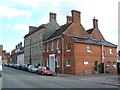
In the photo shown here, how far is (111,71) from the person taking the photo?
155 feet

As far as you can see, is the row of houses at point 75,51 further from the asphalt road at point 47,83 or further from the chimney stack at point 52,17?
the asphalt road at point 47,83

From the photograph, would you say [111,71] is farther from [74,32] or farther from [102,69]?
[74,32]

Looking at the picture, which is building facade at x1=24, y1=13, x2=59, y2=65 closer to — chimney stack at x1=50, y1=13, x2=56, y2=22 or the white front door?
chimney stack at x1=50, y1=13, x2=56, y2=22

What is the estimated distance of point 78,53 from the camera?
42938 mm

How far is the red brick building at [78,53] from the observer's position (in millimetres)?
42844

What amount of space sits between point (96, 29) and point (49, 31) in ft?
35.6

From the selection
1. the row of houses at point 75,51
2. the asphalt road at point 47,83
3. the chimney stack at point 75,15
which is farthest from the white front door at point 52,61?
the asphalt road at point 47,83

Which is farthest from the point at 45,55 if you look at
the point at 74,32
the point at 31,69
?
the point at 74,32

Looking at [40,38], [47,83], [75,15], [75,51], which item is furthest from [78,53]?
[47,83]

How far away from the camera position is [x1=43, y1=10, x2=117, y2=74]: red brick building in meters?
42.8

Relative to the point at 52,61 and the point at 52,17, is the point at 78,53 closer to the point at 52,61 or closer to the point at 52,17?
the point at 52,61

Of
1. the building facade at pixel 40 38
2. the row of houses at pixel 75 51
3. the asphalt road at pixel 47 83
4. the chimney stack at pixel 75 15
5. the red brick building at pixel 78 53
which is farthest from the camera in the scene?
the building facade at pixel 40 38

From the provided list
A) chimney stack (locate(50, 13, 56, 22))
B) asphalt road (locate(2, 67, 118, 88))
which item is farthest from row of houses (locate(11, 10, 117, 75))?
asphalt road (locate(2, 67, 118, 88))

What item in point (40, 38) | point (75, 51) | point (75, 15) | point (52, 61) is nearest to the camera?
point (75, 51)
